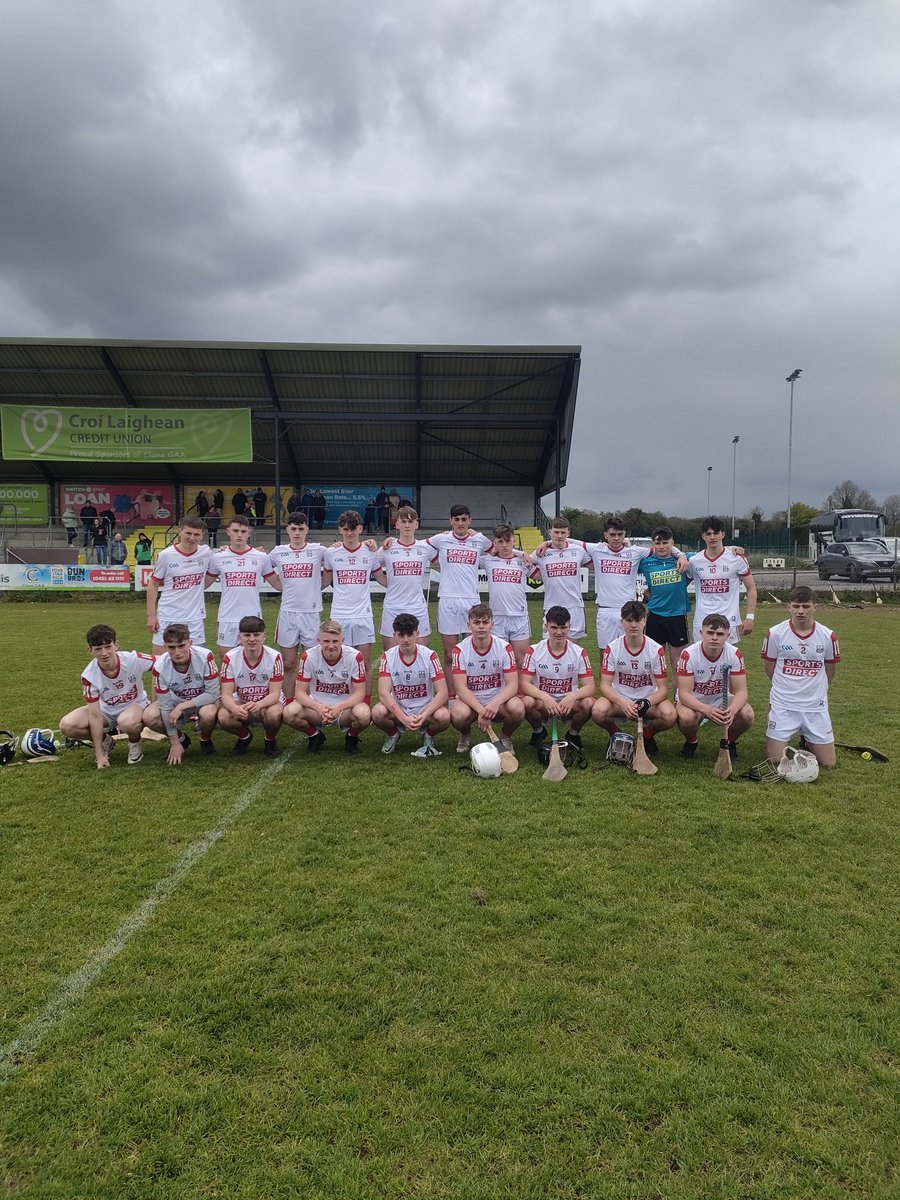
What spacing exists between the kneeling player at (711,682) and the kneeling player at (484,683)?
138cm

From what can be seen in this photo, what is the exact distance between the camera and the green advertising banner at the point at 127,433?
23281 mm

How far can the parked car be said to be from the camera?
1085 inches

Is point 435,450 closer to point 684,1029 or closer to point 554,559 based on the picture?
point 554,559

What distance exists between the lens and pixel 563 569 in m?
7.61

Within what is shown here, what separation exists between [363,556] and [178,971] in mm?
4930

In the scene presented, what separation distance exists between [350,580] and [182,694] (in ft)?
6.86

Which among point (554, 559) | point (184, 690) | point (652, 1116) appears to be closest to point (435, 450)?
point (554, 559)

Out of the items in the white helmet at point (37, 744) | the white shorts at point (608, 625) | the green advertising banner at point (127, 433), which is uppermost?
the green advertising banner at point (127, 433)

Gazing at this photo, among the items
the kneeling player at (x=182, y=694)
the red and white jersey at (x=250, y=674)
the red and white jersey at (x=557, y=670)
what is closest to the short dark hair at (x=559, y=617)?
the red and white jersey at (x=557, y=670)

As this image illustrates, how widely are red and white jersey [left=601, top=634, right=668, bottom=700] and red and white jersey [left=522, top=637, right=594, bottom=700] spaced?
0.22 metres

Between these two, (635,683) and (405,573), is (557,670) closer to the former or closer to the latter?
(635,683)

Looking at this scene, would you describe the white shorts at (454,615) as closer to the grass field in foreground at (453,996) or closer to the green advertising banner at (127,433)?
the grass field in foreground at (453,996)

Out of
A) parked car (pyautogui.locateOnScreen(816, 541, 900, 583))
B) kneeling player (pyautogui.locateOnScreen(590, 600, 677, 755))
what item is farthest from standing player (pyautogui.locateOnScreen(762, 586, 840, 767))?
parked car (pyautogui.locateOnScreen(816, 541, 900, 583))

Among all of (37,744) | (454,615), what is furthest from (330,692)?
(37,744)
